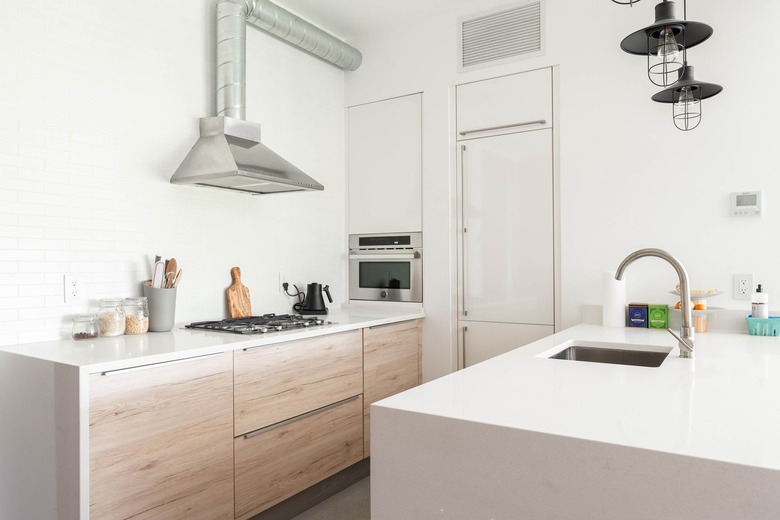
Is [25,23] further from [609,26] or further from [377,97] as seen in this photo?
[609,26]

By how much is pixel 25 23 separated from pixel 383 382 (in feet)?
7.97

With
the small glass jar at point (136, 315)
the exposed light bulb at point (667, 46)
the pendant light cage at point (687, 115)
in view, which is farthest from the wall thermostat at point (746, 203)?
the small glass jar at point (136, 315)

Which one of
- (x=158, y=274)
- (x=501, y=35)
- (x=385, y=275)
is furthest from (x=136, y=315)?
(x=501, y=35)

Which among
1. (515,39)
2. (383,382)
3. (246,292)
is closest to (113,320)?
(246,292)

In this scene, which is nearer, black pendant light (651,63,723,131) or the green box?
black pendant light (651,63,723,131)

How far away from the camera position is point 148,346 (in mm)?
2178

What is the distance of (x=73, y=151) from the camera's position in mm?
2418

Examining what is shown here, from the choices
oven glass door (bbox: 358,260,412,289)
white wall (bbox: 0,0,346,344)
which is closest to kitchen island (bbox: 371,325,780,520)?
white wall (bbox: 0,0,346,344)

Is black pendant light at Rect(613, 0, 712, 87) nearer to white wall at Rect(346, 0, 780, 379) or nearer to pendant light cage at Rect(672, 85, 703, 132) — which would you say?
pendant light cage at Rect(672, 85, 703, 132)

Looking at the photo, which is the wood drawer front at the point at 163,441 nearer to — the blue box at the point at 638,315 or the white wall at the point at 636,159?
the white wall at the point at 636,159

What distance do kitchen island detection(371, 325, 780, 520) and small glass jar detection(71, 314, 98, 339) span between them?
5.22 ft

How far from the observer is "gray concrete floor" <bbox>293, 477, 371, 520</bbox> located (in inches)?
107

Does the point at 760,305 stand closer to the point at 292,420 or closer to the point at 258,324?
A: the point at 292,420

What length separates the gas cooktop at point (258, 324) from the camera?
257 cm
